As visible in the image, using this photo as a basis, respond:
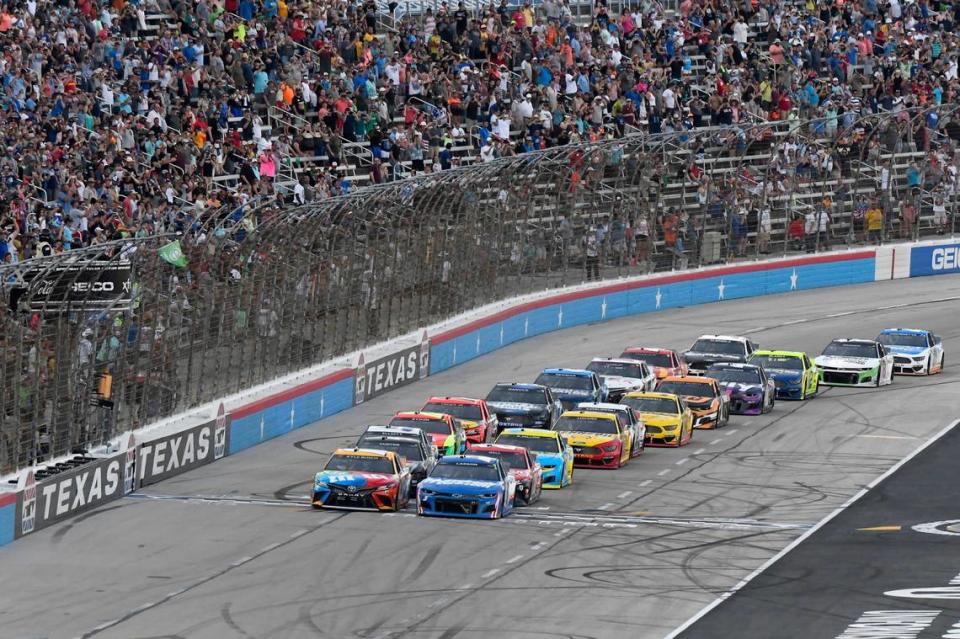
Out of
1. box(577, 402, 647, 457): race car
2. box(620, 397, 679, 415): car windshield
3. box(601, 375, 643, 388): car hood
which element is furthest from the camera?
box(601, 375, 643, 388): car hood

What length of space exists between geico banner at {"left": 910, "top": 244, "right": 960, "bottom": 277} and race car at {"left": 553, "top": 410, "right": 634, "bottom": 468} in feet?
84.6

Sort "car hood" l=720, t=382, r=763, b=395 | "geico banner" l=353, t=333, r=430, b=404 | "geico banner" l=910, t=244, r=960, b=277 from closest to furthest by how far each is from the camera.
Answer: "car hood" l=720, t=382, r=763, b=395 → "geico banner" l=353, t=333, r=430, b=404 → "geico banner" l=910, t=244, r=960, b=277

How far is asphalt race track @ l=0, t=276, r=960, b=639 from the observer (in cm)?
2786

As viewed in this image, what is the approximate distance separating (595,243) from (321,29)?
30.2ft

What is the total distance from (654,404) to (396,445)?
7217 mm

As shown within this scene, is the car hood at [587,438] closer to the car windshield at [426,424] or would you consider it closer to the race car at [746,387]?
the car windshield at [426,424]

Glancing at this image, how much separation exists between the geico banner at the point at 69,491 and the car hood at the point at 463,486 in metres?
5.33

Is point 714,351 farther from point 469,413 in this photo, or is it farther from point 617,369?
point 469,413

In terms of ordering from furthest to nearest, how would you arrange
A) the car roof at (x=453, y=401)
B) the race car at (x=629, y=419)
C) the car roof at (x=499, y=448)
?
the car roof at (x=453, y=401) → the race car at (x=629, y=419) → the car roof at (x=499, y=448)

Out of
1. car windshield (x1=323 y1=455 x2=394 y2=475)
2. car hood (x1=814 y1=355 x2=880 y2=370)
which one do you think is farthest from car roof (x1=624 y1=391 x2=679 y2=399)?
car windshield (x1=323 y1=455 x2=394 y2=475)

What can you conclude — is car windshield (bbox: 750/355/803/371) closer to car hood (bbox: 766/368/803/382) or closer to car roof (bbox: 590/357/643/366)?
car hood (bbox: 766/368/803/382)

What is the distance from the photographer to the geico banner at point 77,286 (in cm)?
3241

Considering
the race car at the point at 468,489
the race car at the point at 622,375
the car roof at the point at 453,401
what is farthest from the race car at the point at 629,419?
the race car at the point at 468,489

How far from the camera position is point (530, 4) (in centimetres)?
6300
